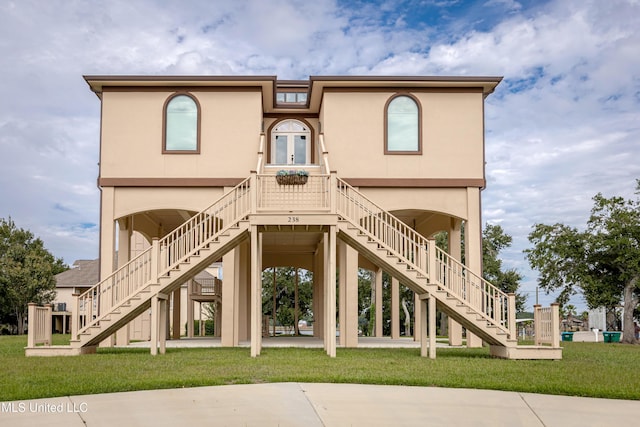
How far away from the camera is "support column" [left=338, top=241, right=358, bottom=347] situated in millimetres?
22609

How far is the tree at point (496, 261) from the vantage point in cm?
5178

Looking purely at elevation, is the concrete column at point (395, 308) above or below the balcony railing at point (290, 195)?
below

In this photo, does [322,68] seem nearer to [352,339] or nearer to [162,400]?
[352,339]

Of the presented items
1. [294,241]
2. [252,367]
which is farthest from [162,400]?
[294,241]

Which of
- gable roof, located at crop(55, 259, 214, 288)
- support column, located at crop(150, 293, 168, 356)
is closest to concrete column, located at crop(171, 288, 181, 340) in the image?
support column, located at crop(150, 293, 168, 356)

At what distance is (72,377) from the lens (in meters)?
13.0

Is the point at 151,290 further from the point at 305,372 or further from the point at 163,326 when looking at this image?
the point at 305,372

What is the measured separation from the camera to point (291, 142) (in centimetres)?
2723

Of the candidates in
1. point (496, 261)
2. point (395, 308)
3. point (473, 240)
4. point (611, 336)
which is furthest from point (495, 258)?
point (473, 240)

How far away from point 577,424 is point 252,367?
654cm

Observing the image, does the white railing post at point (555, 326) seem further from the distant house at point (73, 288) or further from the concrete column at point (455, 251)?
the distant house at point (73, 288)

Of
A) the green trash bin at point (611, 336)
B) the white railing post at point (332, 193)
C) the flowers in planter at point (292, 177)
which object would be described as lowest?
the green trash bin at point (611, 336)

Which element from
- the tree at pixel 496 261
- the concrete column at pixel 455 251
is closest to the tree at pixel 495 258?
the tree at pixel 496 261

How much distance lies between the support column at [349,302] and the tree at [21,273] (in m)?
32.5
